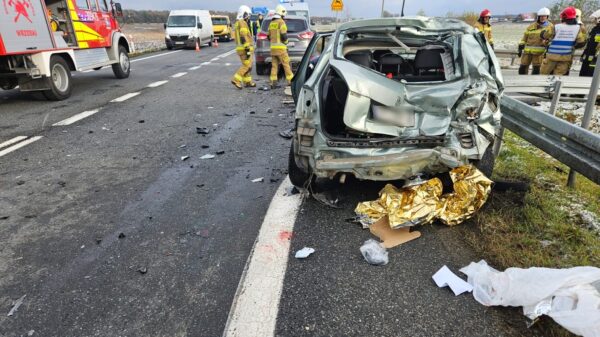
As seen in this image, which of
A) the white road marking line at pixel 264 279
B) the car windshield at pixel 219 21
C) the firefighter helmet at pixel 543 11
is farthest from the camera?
the car windshield at pixel 219 21

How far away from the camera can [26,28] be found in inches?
284

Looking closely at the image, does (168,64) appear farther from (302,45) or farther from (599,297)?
(599,297)

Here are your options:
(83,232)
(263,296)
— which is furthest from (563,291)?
(83,232)

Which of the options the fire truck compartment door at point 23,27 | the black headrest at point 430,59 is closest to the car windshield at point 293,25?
the fire truck compartment door at point 23,27

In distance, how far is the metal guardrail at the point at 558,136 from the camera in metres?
2.81

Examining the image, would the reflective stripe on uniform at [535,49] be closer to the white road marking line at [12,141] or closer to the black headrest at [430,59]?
the black headrest at [430,59]

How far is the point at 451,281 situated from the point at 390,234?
2.16ft

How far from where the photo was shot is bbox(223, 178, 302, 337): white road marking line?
2141mm

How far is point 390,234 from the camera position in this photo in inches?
120

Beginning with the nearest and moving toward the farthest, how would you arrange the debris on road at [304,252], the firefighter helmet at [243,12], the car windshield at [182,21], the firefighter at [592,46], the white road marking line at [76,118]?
the debris on road at [304,252] → the white road marking line at [76,118] → the firefighter at [592,46] → the firefighter helmet at [243,12] → the car windshield at [182,21]

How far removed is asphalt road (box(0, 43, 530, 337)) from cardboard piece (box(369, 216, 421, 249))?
8 centimetres

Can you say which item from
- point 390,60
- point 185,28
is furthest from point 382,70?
point 185,28

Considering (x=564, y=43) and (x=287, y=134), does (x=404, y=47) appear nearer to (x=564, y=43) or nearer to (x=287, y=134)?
(x=287, y=134)

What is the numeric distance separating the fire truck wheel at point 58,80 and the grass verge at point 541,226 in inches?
329
